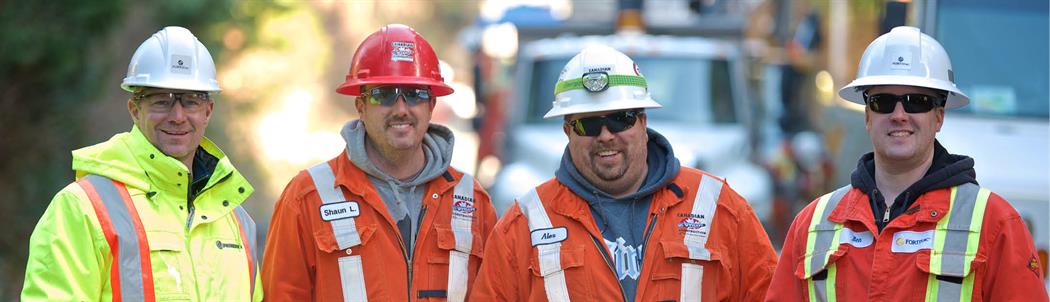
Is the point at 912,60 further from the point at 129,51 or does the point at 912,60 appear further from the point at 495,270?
the point at 129,51

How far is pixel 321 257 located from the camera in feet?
17.0

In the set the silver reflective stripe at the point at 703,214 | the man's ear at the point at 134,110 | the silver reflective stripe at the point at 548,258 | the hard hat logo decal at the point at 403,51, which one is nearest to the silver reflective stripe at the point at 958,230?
the silver reflective stripe at the point at 703,214

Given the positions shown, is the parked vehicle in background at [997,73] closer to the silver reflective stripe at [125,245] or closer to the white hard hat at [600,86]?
the white hard hat at [600,86]

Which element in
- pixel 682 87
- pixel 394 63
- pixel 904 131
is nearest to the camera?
pixel 904 131

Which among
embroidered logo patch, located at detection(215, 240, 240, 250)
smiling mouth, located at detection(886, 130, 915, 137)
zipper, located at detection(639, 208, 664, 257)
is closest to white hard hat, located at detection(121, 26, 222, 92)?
embroidered logo patch, located at detection(215, 240, 240, 250)

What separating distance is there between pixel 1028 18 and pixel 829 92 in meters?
3.33

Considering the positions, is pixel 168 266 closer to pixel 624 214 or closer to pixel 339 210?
pixel 339 210

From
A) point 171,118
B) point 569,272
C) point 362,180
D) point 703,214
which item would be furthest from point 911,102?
point 171,118

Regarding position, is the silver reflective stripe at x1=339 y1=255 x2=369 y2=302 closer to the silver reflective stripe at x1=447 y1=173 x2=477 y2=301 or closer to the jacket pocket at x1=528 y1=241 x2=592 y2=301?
the silver reflective stripe at x1=447 y1=173 x2=477 y2=301

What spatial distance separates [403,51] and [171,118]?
1056 mm

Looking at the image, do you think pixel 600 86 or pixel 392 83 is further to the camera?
pixel 392 83

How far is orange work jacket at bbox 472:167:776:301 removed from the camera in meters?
4.82

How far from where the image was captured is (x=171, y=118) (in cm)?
471

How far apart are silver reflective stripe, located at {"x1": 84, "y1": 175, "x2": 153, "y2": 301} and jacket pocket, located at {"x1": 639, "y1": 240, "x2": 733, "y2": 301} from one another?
1.78m
